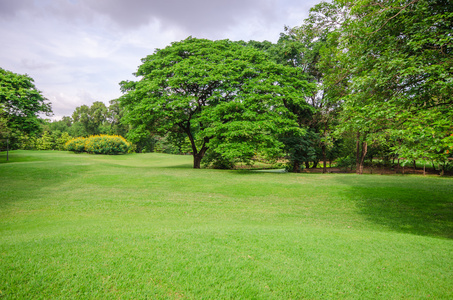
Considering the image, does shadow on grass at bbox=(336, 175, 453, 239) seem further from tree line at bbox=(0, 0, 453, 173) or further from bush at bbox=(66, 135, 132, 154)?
bush at bbox=(66, 135, 132, 154)

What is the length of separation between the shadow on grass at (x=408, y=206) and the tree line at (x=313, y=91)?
2.59 m

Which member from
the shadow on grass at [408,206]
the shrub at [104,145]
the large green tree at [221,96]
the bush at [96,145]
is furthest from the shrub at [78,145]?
the shadow on grass at [408,206]

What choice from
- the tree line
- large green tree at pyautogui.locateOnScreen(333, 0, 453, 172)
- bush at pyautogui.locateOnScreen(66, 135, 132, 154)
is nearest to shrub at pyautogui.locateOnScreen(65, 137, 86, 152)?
bush at pyautogui.locateOnScreen(66, 135, 132, 154)

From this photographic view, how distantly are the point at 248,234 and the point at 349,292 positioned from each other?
2482mm

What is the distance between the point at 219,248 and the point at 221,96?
1443 centimetres

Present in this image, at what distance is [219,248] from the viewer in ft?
14.8

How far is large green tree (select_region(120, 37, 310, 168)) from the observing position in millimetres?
16328

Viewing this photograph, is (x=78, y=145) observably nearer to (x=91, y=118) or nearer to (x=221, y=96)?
(x=91, y=118)

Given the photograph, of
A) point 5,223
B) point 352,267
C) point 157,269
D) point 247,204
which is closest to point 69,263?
point 157,269

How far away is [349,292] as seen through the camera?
11.1ft

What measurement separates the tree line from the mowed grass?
2.73 metres

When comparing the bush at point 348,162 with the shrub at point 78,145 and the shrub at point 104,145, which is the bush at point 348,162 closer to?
the shrub at point 104,145

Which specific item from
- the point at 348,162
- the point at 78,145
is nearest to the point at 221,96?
the point at 348,162

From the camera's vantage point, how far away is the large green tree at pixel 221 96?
1633 cm
